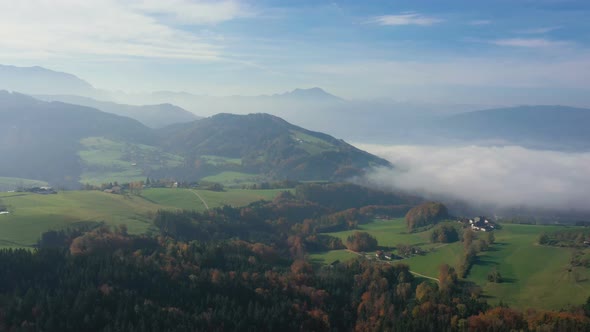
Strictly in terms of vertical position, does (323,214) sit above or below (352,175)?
below

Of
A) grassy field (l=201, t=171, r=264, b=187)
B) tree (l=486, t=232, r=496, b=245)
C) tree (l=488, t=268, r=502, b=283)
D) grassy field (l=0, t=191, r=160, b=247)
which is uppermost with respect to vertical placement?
grassy field (l=201, t=171, r=264, b=187)

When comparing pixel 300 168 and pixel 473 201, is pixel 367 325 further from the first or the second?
pixel 300 168

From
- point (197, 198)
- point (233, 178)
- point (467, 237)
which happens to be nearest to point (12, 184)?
point (233, 178)

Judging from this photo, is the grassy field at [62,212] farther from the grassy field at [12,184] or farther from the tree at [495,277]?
the tree at [495,277]

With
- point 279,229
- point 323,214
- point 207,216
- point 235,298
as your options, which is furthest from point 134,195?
point 235,298

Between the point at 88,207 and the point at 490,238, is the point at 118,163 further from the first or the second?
the point at 490,238

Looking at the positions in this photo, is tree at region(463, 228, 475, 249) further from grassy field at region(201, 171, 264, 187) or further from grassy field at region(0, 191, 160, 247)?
grassy field at region(201, 171, 264, 187)

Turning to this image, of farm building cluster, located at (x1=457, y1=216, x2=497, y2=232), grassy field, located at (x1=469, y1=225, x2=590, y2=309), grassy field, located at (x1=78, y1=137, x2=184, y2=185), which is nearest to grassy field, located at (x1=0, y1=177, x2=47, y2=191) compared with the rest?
grassy field, located at (x1=78, y1=137, x2=184, y2=185)
